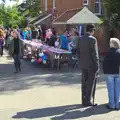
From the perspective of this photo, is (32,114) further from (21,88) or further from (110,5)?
(110,5)

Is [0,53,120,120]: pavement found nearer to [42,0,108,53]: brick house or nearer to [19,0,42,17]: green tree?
[42,0,108,53]: brick house

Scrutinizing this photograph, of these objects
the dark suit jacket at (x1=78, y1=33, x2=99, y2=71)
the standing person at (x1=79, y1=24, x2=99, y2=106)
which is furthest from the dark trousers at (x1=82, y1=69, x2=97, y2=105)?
the dark suit jacket at (x1=78, y1=33, x2=99, y2=71)

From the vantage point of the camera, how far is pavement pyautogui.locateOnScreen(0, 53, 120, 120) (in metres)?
9.52

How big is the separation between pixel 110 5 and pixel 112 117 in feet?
49.2

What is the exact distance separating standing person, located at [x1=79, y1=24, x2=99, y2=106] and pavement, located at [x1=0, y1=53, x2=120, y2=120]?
353 mm

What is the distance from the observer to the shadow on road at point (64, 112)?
30.9 feet

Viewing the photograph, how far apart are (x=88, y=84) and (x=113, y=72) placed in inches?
27.2

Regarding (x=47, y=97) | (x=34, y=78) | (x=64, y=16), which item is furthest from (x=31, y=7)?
(x=47, y=97)

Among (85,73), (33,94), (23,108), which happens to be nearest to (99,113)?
(85,73)

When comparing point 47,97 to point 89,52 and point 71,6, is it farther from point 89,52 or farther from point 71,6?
point 71,6

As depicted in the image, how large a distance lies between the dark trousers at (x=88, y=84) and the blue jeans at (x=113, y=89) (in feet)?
1.24

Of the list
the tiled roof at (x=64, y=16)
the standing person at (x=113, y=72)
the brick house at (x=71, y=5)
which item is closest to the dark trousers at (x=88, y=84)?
the standing person at (x=113, y=72)

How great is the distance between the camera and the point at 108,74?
10.2 metres

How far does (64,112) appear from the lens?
9.79m
